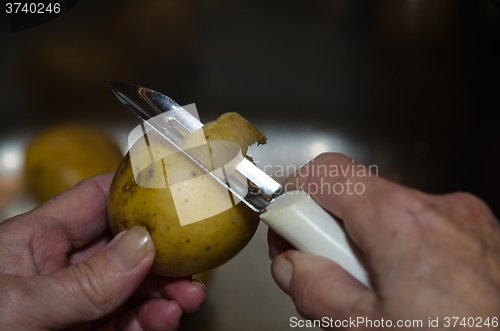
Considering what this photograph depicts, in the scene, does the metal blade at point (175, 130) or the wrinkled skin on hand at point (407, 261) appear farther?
the metal blade at point (175, 130)

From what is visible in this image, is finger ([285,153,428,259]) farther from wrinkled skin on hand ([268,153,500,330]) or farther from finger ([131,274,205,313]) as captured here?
finger ([131,274,205,313])

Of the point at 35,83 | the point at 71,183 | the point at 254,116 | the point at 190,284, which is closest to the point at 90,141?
the point at 71,183

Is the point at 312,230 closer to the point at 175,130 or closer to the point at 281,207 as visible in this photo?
the point at 281,207

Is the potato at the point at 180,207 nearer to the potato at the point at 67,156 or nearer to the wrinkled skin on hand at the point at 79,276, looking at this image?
the wrinkled skin on hand at the point at 79,276
